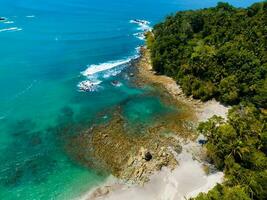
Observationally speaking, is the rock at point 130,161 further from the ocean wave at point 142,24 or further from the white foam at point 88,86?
the ocean wave at point 142,24

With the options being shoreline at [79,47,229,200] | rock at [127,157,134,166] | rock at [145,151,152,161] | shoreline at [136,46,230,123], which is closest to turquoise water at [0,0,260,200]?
shoreline at [79,47,229,200]

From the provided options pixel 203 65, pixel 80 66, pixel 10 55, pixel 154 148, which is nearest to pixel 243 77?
pixel 203 65

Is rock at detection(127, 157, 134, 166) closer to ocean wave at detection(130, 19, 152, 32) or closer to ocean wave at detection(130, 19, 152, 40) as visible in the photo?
ocean wave at detection(130, 19, 152, 40)

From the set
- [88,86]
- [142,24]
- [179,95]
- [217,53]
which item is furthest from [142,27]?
[179,95]

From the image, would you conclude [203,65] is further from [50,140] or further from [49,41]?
[49,41]

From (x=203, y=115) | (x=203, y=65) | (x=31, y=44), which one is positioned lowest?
(x=31, y=44)

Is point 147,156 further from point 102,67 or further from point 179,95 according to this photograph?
point 102,67
